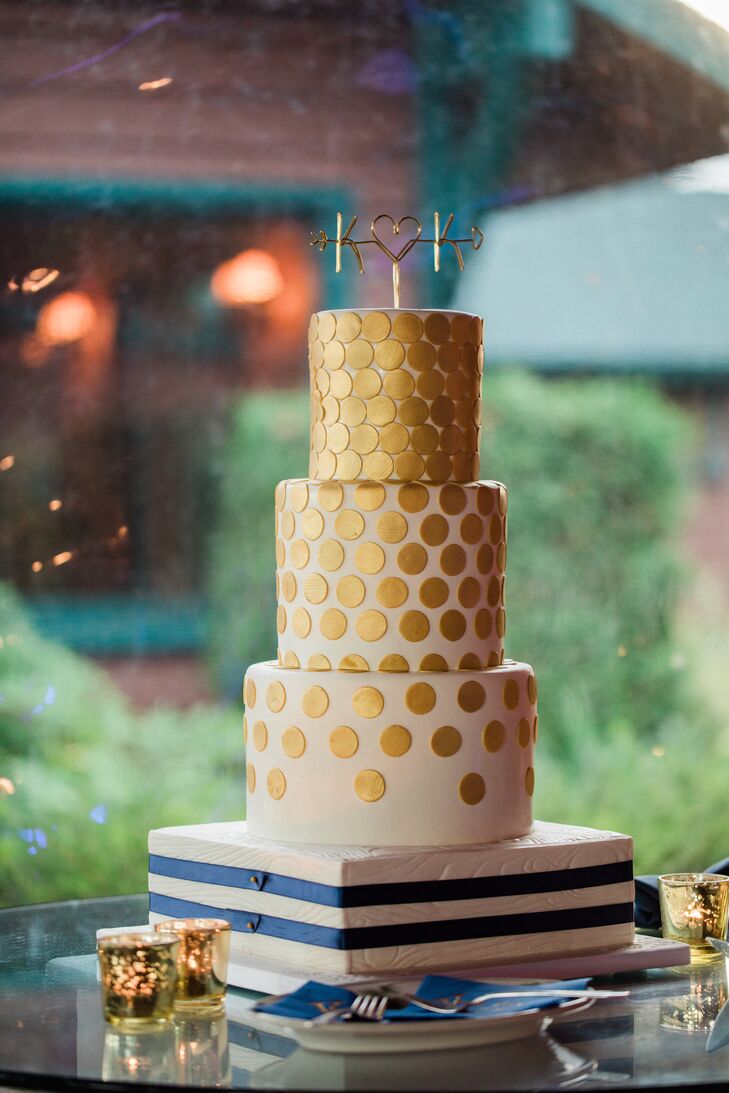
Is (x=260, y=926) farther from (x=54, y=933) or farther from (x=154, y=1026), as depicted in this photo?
(x=54, y=933)

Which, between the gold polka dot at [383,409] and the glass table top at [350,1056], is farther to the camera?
the gold polka dot at [383,409]

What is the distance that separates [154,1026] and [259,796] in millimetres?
342

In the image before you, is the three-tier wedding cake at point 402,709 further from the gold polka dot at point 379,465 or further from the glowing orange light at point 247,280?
the glowing orange light at point 247,280

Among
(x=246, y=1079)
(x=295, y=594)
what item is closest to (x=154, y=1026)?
(x=246, y=1079)

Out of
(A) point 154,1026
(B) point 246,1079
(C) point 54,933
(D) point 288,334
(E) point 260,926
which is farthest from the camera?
(D) point 288,334

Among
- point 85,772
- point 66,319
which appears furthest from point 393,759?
point 66,319

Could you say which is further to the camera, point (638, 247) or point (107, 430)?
point (638, 247)

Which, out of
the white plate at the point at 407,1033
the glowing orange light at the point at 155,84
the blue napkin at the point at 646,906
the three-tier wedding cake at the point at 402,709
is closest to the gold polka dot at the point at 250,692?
the three-tier wedding cake at the point at 402,709

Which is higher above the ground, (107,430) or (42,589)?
(107,430)

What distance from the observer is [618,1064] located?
3.96ft

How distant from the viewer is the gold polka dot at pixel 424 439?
1.61m

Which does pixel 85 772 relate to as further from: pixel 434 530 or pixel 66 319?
pixel 434 530

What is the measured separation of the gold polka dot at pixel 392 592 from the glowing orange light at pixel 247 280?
213cm

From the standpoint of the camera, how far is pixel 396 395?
1606mm
